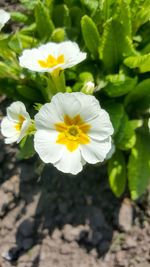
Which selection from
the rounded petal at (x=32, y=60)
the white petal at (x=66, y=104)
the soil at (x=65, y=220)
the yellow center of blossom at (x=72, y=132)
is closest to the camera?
the white petal at (x=66, y=104)

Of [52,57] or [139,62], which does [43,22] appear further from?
[139,62]

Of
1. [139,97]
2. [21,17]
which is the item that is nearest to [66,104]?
[139,97]

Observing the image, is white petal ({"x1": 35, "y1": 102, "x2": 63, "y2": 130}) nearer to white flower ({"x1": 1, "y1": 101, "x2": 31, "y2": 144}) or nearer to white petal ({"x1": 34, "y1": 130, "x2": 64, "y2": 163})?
white petal ({"x1": 34, "y1": 130, "x2": 64, "y2": 163})

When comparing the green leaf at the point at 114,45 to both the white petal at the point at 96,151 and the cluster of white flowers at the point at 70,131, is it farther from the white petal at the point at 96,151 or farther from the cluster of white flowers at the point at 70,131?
the white petal at the point at 96,151

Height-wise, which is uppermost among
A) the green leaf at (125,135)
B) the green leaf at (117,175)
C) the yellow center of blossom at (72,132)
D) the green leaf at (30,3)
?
the green leaf at (30,3)

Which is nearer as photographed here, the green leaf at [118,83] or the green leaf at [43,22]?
the green leaf at [118,83]

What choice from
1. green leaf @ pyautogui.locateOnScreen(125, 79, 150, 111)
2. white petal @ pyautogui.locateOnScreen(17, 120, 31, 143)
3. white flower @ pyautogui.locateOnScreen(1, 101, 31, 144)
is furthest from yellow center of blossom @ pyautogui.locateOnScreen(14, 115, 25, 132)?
green leaf @ pyautogui.locateOnScreen(125, 79, 150, 111)

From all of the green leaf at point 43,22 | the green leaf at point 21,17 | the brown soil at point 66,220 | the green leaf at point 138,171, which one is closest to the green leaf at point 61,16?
the green leaf at point 43,22
